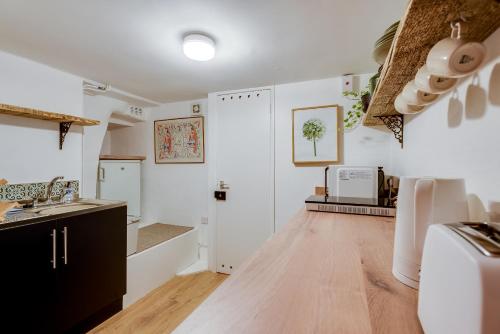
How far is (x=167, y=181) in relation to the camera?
3.38 m

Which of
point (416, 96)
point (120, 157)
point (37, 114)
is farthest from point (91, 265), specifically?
point (416, 96)

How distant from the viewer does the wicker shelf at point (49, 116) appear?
5.77 ft

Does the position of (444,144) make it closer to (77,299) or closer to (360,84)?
(360,84)

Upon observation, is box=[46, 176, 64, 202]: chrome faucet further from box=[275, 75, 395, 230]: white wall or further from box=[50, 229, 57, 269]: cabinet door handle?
box=[275, 75, 395, 230]: white wall

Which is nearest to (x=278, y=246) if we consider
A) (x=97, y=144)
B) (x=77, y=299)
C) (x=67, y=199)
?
(x=77, y=299)

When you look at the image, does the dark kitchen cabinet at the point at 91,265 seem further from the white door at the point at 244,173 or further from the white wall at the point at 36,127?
the white door at the point at 244,173

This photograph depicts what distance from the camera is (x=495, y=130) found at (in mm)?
610

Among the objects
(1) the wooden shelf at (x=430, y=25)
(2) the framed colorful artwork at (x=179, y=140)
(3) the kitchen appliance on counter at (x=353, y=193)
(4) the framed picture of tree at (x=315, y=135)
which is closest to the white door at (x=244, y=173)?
(4) the framed picture of tree at (x=315, y=135)

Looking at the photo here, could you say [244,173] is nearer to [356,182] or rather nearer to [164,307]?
[356,182]

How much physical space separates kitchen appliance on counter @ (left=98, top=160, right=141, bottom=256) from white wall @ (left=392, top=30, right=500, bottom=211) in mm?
3242

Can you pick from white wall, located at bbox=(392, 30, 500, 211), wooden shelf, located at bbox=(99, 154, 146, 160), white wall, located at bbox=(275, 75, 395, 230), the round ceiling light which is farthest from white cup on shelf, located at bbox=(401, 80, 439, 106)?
wooden shelf, located at bbox=(99, 154, 146, 160)

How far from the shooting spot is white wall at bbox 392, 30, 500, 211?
2.02 feet

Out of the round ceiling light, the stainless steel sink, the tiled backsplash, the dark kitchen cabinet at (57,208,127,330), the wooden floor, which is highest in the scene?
the round ceiling light

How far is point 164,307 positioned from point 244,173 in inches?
60.1
